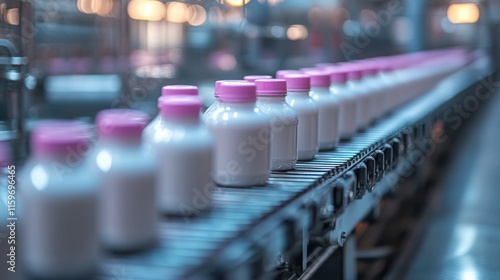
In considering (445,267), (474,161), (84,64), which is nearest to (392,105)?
(445,267)

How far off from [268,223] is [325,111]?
62 centimetres

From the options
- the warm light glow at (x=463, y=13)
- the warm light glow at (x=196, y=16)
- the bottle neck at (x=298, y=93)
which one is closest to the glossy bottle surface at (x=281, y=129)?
the bottle neck at (x=298, y=93)

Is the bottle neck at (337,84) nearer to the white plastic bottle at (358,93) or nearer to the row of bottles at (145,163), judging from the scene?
the white plastic bottle at (358,93)

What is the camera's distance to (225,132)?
1049mm

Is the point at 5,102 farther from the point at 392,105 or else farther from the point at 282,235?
the point at 282,235

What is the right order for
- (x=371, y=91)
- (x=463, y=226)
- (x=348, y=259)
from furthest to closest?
(x=463, y=226) < (x=348, y=259) < (x=371, y=91)

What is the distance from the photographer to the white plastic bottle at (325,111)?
1.48 m

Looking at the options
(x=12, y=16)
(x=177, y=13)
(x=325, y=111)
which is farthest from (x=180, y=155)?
(x=177, y=13)

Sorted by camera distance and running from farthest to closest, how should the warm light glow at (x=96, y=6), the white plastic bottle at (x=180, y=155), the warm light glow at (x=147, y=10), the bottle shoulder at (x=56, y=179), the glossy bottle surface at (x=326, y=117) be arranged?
the warm light glow at (x=147, y=10) < the warm light glow at (x=96, y=6) < the glossy bottle surface at (x=326, y=117) < the white plastic bottle at (x=180, y=155) < the bottle shoulder at (x=56, y=179)

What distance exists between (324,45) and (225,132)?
710 centimetres

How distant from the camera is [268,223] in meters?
0.90

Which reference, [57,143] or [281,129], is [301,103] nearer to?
[281,129]

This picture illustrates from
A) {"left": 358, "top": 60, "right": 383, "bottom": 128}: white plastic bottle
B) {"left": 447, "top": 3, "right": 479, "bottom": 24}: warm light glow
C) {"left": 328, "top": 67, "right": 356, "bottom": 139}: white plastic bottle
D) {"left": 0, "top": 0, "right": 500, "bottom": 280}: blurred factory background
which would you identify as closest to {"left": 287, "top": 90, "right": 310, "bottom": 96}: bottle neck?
{"left": 328, "top": 67, "right": 356, "bottom": 139}: white plastic bottle

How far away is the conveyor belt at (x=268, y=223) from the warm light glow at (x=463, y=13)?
34.1 feet
